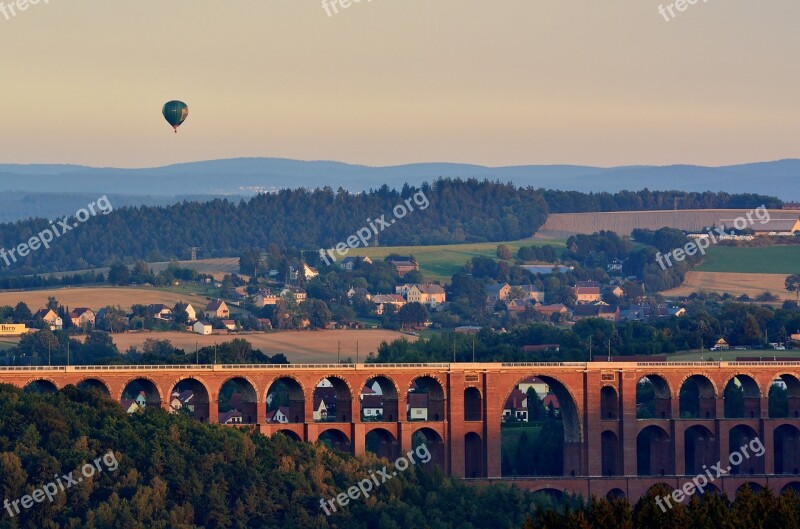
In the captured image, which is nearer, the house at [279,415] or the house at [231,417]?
the house at [231,417]

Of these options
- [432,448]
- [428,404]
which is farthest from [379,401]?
[432,448]

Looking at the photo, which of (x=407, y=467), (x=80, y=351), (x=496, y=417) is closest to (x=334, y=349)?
(x=80, y=351)

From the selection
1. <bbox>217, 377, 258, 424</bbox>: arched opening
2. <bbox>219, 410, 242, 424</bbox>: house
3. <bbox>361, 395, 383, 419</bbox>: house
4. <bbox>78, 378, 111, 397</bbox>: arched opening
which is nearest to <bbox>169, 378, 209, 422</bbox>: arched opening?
<bbox>217, 377, 258, 424</bbox>: arched opening

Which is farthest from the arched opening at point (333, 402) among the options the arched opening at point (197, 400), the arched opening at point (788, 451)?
the arched opening at point (788, 451)

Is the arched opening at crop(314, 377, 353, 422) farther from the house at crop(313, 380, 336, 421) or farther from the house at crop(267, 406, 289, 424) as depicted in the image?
the house at crop(267, 406, 289, 424)

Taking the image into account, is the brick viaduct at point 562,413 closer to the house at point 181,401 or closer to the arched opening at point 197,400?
the arched opening at point 197,400
